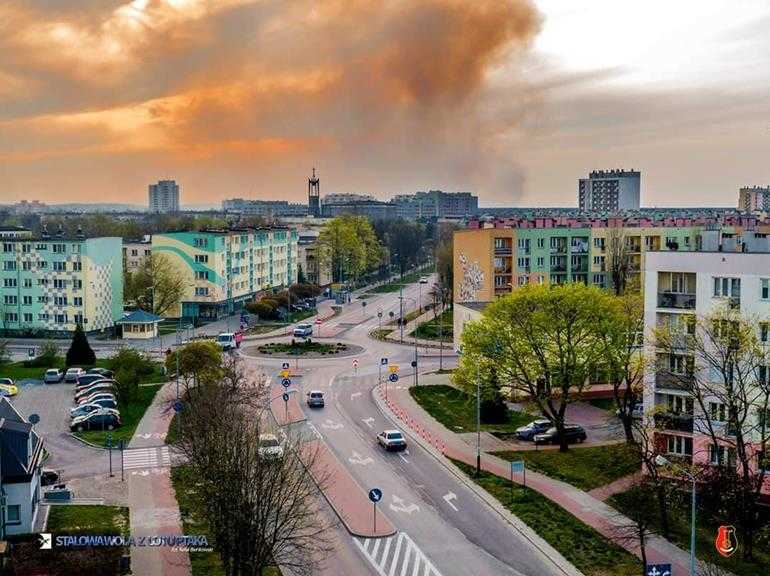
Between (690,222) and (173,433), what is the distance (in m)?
65.3

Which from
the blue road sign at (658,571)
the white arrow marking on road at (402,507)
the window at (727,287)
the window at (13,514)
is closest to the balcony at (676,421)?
the window at (727,287)

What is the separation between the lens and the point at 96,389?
55000 mm

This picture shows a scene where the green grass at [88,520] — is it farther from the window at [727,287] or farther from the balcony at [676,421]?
the window at [727,287]

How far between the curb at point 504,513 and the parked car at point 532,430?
167 inches

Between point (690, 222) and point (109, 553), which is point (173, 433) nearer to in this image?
point (109, 553)

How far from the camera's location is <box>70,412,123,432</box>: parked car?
154 feet

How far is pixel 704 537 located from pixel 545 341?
46.7 feet

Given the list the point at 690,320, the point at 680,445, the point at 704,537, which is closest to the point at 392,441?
the point at 680,445

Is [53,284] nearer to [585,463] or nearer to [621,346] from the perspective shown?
[621,346]

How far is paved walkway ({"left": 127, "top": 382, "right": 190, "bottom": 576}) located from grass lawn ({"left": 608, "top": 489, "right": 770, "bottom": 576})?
16258 mm

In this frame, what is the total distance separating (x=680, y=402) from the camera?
3728 cm

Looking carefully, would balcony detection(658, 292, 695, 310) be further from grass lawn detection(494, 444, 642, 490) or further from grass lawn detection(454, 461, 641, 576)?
grass lawn detection(454, 461, 641, 576)

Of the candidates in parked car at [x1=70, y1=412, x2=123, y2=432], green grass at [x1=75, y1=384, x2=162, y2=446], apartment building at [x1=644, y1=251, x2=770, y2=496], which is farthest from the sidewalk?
parked car at [x1=70, y1=412, x2=123, y2=432]

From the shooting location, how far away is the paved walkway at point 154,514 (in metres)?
28.8
